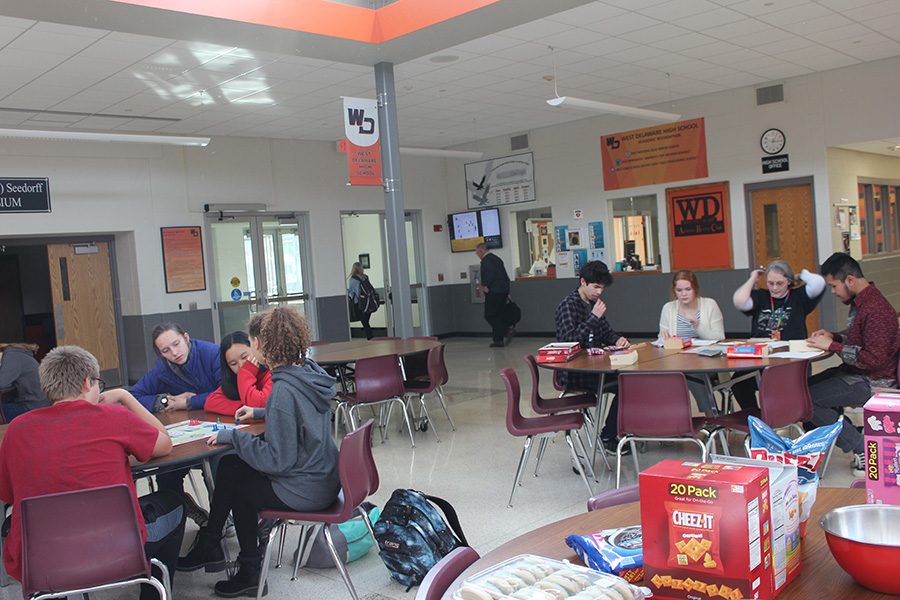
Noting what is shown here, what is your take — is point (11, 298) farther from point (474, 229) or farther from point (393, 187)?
point (474, 229)

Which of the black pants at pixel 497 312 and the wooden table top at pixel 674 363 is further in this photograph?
the black pants at pixel 497 312

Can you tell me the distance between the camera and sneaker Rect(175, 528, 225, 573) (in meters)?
3.75

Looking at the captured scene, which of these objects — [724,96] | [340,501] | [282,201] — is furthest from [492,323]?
[340,501]

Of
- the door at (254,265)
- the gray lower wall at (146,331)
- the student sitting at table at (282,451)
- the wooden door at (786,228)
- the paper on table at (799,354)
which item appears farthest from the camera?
the door at (254,265)

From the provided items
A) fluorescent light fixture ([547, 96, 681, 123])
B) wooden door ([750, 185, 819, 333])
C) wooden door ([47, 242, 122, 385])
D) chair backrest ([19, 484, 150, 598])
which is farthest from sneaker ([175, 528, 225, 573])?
wooden door ([750, 185, 819, 333])

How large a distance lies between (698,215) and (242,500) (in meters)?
9.43

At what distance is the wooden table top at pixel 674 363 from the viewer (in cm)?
449

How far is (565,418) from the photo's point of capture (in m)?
4.91

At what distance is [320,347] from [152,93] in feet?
11.5

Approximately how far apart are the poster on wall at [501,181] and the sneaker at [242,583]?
Answer: 10.5 metres

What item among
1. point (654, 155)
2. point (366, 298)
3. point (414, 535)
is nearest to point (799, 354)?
point (414, 535)

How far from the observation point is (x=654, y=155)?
465 inches

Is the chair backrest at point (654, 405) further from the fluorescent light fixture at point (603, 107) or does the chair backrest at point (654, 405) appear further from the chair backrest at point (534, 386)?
the fluorescent light fixture at point (603, 107)

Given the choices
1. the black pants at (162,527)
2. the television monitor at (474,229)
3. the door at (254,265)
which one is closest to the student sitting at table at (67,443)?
the black pants at (162,527)
